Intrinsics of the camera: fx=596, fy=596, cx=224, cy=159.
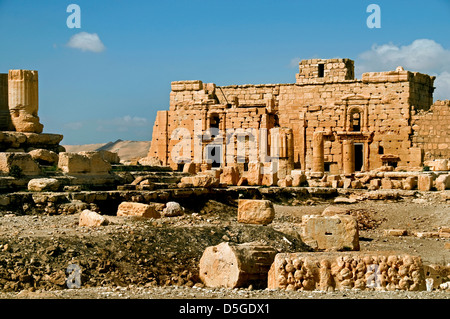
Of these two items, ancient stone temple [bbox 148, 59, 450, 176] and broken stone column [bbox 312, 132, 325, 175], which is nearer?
broken stone column [bbox 312, 132, 325, 175]

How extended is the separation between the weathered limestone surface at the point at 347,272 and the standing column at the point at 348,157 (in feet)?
68.1

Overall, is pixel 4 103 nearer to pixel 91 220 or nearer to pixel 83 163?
pixel 83 163

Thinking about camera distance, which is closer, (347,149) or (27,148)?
(27,148)

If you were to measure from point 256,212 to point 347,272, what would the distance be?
18.4 ft

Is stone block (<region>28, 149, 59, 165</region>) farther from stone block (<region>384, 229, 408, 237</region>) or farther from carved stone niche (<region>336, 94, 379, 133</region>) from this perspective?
carved stone niche (<region>336, 94, 379, 133</region>)

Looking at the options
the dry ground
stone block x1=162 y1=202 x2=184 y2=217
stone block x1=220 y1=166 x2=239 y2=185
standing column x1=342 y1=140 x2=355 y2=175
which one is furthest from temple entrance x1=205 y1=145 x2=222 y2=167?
the dry ground

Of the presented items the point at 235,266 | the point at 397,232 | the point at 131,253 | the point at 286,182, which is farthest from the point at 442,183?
the point at 131,253

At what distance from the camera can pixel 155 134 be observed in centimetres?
3356

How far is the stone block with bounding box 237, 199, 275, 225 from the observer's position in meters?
13.9

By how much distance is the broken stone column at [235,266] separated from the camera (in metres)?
8.79

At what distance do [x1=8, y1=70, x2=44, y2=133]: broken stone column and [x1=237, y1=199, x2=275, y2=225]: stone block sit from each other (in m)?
9.58
